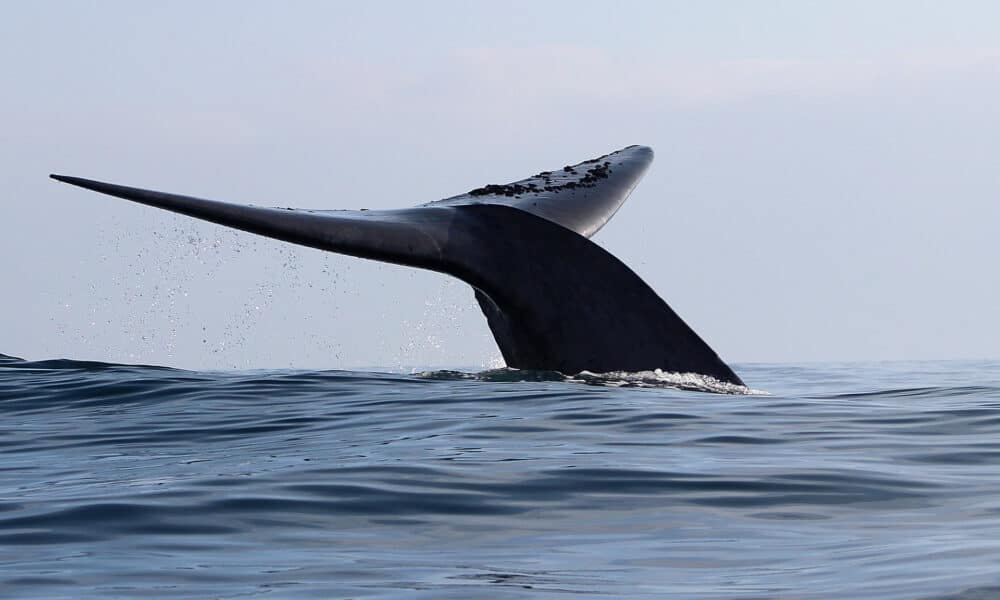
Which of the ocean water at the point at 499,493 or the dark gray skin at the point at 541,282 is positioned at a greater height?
the dark gray skin at the point at 541,282

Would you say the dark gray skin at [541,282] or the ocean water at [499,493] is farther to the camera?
the dark gray skin at [541,282]

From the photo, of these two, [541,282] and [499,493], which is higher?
[541,282]

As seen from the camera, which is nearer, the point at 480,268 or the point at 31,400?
the point at 480,268

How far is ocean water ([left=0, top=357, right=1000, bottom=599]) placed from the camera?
493 centimetres

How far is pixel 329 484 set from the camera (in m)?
6.89

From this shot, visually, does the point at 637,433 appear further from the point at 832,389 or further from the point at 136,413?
the point at 832,389

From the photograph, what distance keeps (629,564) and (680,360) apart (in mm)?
4439

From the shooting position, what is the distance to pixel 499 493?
669 centimetres

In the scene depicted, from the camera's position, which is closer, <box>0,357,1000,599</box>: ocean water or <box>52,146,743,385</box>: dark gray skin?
<box>0,357,1000,599</box>: ocean water

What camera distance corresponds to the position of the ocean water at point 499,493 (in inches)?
194

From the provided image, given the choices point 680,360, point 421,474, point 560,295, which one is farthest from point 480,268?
point 421,474

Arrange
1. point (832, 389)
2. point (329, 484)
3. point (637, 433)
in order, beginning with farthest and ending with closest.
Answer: point (832, 389) < point (637, 433) < point (329, 484)

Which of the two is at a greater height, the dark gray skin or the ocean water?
the dark gray skin

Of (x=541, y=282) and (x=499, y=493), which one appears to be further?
(x=541, y=282)
